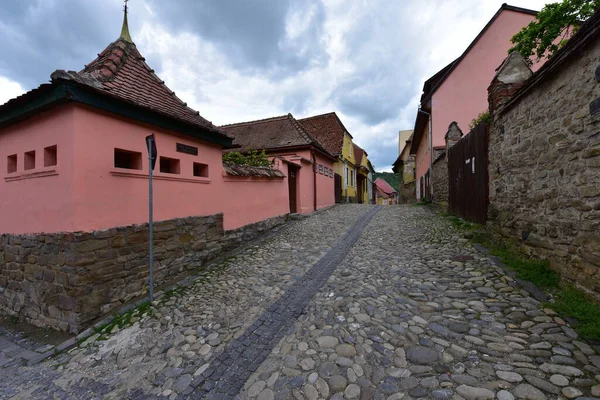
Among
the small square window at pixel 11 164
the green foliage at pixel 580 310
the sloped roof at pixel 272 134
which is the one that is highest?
the sloped roof at pixel 272 134

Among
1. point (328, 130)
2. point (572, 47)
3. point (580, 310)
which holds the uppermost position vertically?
point (328, 130)

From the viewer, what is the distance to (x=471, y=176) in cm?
643

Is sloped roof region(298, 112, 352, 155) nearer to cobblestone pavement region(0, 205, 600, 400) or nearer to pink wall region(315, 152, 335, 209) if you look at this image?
pink wall region(315, 152, 335, 209)

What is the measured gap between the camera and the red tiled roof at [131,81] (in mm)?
3993

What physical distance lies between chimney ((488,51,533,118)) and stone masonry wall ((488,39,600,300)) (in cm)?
33

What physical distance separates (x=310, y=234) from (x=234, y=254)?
2370 mm

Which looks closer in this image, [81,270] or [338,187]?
[81,270]

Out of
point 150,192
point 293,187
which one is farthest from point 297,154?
point 150,192

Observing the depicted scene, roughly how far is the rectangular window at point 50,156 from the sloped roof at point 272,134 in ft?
28.0

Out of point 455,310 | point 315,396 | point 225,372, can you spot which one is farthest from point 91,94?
point 455,310

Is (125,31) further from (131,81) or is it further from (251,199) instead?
(251,199)

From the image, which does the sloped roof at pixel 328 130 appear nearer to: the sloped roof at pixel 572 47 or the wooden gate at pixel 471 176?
the wooden gate at pixel 471 176

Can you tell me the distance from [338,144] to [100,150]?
1568cm

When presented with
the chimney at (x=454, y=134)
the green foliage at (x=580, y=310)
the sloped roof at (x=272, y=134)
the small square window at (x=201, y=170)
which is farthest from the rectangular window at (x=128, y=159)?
the chimney at (x=454, y=134)
